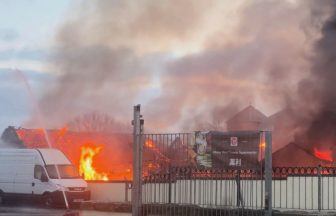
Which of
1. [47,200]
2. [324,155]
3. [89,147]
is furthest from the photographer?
[89,147]

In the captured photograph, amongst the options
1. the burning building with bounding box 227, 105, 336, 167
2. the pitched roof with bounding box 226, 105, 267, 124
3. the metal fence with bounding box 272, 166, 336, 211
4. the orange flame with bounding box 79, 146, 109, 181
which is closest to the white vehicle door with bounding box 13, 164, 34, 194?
the orange flame with bounding box 79, 146, 109, 181

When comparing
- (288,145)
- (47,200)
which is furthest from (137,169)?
(288,145)

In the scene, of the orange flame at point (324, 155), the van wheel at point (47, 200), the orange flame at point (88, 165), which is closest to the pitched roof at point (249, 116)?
the orange flame at point (324, 155)

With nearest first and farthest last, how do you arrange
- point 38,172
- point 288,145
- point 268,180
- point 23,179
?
point 268,180, point 38,172, point 23,179, point 288,145

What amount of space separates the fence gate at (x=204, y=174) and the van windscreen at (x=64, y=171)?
30.2ft

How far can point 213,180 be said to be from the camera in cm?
1349

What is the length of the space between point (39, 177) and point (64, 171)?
1.08 metres

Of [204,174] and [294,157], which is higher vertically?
[294,157]

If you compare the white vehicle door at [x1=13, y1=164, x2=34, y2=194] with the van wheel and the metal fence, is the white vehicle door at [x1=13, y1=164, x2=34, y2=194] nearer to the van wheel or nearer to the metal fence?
the van wheel

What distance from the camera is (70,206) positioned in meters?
21.6

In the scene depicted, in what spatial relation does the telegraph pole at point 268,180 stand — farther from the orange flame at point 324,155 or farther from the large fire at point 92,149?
the orange flame at point 324,155

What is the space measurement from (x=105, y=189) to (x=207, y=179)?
10.8 m

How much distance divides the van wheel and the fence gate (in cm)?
902

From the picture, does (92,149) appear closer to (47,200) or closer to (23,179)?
(23,179)
